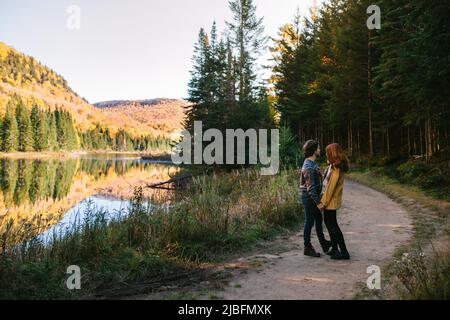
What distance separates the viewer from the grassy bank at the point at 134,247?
4418 millimetres

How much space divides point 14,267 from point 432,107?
14545 mm

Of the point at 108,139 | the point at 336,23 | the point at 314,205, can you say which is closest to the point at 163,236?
the point at 314,205

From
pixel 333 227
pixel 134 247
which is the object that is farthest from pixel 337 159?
pixel 134 247

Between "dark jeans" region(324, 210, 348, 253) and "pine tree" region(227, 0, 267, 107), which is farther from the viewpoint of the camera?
"pine tree" region(227, 0, 267, 107)

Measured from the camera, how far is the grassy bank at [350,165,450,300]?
11.8 ft

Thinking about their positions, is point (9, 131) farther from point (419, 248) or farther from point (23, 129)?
point (419, 248)

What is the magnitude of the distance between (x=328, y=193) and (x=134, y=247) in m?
3.61

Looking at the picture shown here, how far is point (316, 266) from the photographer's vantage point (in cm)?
533

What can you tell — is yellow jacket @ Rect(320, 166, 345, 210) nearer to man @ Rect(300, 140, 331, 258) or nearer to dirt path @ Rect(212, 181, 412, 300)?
man @ Rect(300, 140, 331, 258)

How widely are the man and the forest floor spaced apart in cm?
34

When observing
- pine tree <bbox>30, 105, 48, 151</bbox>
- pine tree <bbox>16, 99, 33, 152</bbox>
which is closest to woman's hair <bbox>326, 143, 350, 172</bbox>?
pine tree <bbox>16, 99, 33, 152</bbox>

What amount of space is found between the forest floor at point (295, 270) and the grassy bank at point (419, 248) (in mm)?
284
